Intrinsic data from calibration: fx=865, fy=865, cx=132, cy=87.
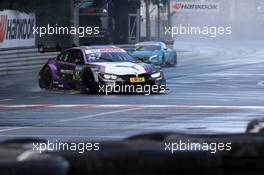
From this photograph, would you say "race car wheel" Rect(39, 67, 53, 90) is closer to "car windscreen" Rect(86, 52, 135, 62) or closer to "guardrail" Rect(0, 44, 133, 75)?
"car windscreen" Rect(86, 52, 135, 62)

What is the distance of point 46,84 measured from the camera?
915 inches

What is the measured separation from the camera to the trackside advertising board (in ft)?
110

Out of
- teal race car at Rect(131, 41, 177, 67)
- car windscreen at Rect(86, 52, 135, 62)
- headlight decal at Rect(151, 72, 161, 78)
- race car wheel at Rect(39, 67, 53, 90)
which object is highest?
car windscreen at Rect(86, 52, 135, 62)

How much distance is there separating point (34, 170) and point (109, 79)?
15.6 m

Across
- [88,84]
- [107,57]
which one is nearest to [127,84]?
[88,84]

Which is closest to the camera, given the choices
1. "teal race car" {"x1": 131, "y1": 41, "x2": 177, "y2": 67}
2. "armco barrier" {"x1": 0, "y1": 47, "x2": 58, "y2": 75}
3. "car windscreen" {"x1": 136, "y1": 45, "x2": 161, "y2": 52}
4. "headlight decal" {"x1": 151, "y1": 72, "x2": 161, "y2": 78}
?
"headlight decal" {"x1": 151, "y1": 72, "x2": 161, "y2": 78}

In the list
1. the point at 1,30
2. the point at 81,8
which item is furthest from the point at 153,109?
the point at 81,8

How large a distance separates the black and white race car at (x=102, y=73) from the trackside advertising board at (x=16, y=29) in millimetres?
10727

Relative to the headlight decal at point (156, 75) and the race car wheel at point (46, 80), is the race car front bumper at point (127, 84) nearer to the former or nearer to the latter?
the headlight decal at point (156, 75)

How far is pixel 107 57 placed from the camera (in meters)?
21.7

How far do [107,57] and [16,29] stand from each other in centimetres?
1371

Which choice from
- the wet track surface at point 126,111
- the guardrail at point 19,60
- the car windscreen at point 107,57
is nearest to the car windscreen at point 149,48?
the guardrail at point 19,60

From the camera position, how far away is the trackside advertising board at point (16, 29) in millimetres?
33438

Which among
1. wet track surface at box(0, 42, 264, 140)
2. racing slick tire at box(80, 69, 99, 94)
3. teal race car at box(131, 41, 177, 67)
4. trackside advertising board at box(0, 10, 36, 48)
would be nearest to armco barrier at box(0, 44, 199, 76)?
trackside advertising board at box(0, 10, 36, 48)
